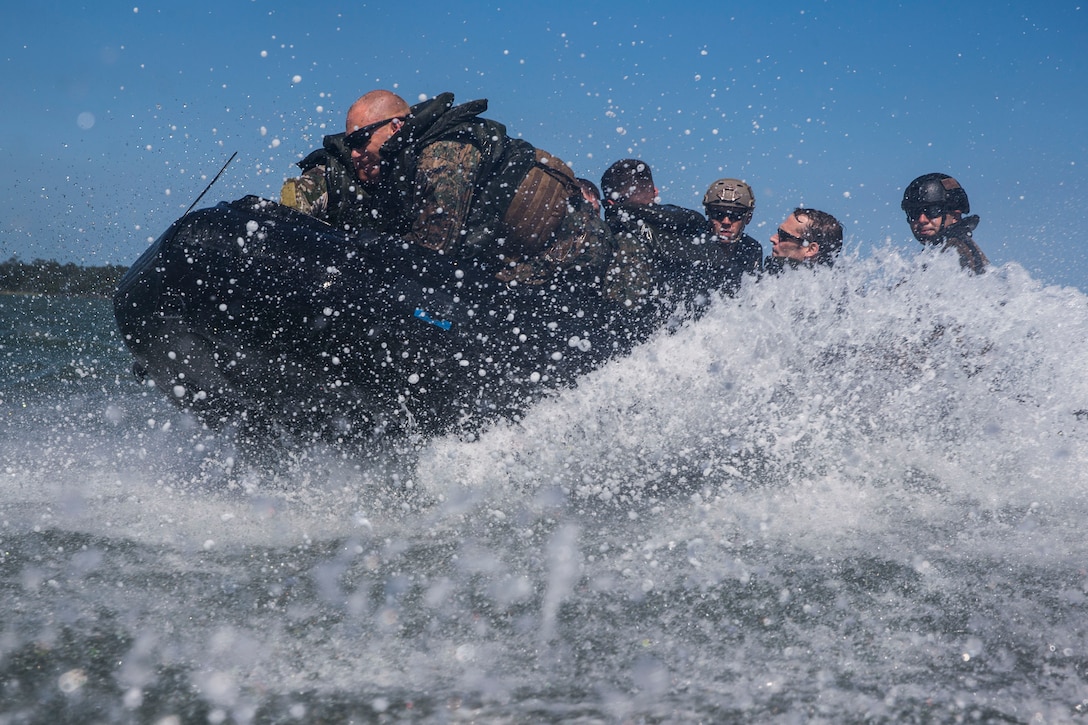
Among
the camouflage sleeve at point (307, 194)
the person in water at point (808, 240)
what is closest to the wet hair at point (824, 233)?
the person in water at point (808, 240)

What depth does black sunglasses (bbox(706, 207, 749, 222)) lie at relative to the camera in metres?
6.03

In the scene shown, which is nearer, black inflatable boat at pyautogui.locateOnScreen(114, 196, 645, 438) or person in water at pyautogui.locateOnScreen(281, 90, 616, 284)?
black inflatable boat at pyautogui.locateOnScreen(114, 196, 645, 438)

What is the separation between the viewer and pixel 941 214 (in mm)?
5906

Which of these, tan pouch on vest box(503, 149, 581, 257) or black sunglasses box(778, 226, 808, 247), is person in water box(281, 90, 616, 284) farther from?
black sunglasses box(778, 226, 808, 247)

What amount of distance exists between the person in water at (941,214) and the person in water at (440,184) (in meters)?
2.97

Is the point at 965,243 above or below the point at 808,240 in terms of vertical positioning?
below

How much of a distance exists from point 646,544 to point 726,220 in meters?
3.56

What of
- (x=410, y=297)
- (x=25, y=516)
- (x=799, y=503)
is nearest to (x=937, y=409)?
(x=799, y=503)

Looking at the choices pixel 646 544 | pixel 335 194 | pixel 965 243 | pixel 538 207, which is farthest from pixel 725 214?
pixel 646 544

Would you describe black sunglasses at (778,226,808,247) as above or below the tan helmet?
below

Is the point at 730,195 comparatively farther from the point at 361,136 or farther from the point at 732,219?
the point at 361,136

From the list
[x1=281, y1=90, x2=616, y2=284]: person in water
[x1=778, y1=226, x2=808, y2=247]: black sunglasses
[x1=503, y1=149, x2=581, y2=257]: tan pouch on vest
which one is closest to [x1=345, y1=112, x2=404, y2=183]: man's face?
[x1=281, y1=90, x2=616, y2=284]: person in water

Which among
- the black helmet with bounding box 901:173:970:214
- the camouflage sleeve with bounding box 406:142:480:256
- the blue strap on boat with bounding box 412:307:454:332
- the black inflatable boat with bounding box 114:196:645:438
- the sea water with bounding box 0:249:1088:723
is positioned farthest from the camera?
the black helmet with bounding box 901:173:970:214

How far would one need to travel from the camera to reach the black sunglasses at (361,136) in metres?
4.20
